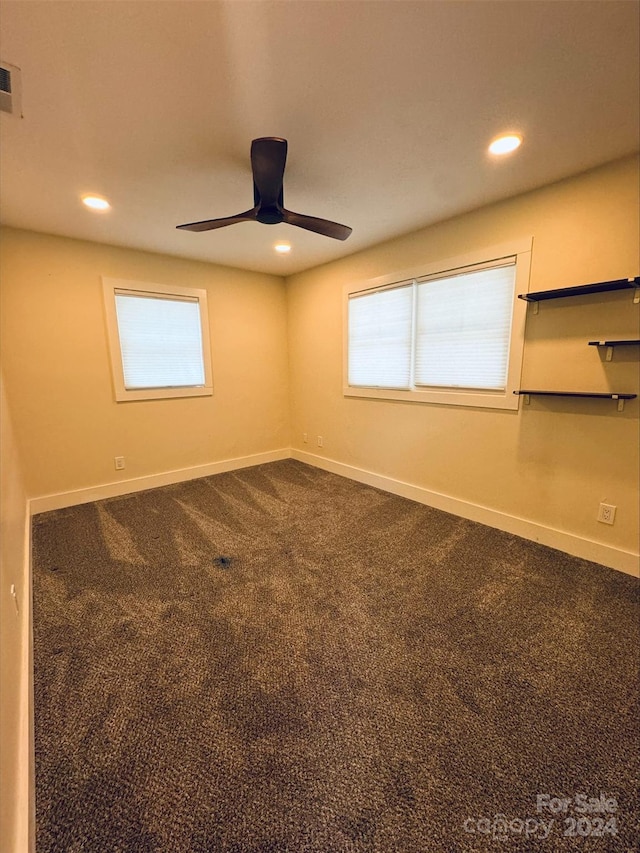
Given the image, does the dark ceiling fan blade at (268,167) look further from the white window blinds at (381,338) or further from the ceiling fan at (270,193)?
the white window blinds at (381,338)

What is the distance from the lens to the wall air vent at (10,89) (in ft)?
4.30

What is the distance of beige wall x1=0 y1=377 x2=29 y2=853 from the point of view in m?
0.92

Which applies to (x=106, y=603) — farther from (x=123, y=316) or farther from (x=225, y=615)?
(x=123, y=316)

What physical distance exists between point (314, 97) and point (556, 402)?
229 centimetres

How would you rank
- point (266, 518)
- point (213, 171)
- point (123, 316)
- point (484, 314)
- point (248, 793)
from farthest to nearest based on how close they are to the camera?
point (123, 316) → point (266, 518) → point (484, 314) → point (213, 171) → point (248, 793)

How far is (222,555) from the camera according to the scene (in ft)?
7.92

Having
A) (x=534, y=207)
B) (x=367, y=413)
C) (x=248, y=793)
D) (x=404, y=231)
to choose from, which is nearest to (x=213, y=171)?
(x=404, y=231)

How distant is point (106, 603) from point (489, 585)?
2292 mm

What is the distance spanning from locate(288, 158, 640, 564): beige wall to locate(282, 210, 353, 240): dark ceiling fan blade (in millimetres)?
1156

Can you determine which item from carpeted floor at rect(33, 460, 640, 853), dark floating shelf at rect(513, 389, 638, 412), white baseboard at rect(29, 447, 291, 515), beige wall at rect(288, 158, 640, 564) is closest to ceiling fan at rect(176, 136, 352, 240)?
beige wall at rect(288, 158, 640, 564)

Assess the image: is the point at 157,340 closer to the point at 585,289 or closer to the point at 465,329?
the point at 465,329

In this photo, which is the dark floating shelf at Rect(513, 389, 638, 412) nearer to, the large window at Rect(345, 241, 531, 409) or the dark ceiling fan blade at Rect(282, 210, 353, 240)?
the large window at Rect(345, 241, 531, 409)

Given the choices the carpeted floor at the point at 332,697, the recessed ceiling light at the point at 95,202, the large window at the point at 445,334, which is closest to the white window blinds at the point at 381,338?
the large window at the point at 445,334

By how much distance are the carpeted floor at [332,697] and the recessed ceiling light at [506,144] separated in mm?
2510
